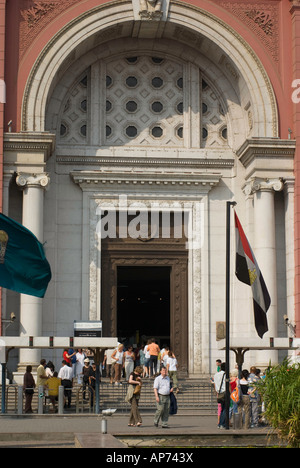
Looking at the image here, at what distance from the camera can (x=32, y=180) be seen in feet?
114

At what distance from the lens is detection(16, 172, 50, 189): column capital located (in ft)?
113

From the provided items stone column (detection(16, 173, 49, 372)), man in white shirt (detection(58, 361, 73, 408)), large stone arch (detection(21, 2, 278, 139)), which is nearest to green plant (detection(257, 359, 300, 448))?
man in white shirt (detection(58, 361, 73, 408))

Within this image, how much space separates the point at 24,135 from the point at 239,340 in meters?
11.3

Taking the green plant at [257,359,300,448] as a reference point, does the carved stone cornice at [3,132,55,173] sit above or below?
above

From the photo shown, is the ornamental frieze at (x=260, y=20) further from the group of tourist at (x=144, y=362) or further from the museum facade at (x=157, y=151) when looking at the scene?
the group of tourist at (x=144, y=362)

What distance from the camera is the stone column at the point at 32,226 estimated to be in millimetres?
33781

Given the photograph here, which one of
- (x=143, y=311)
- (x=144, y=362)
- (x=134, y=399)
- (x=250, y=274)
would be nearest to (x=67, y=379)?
(x=134, y=399)

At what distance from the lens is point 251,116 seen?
37125mm

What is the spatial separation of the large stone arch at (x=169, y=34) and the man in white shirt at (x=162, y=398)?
511 inches

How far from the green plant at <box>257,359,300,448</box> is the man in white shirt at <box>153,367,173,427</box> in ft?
24.1

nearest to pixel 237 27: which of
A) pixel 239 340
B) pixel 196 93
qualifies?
pixel 196 93

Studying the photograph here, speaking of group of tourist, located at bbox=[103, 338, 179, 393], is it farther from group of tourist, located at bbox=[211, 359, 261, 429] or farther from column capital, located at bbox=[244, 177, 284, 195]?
column capital, located at bbox=[244, 177, 284, 195]

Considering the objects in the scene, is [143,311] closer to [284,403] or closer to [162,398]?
[162,398]

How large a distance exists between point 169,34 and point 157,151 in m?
4.66
